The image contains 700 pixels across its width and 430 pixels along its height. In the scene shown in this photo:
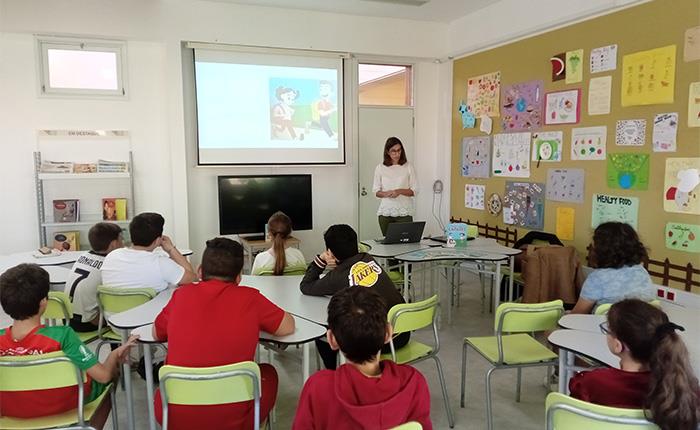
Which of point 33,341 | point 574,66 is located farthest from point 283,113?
point 33,341

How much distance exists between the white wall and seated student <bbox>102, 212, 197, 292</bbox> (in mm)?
3005

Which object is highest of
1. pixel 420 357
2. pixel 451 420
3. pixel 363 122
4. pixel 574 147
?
pixel 363 122

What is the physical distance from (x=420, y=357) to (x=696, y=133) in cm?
282

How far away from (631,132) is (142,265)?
3979mm

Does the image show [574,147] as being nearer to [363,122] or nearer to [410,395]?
[363,122]

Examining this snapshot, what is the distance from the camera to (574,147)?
193 inches

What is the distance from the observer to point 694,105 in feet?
12.4

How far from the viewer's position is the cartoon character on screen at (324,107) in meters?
6.51

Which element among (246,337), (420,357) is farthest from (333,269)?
(246,337)

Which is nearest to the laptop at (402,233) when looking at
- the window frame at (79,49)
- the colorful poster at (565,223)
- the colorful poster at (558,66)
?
the colorful poster at (565,223)

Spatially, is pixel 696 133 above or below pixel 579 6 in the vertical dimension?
below

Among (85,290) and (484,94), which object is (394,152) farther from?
(85,290)

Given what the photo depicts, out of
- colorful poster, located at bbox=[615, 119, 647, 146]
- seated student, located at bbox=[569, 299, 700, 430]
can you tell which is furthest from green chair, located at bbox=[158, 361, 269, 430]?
colorful poster, located at bbox=[615, 119, 647, 146]

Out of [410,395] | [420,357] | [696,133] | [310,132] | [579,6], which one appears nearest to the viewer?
[410,395]
